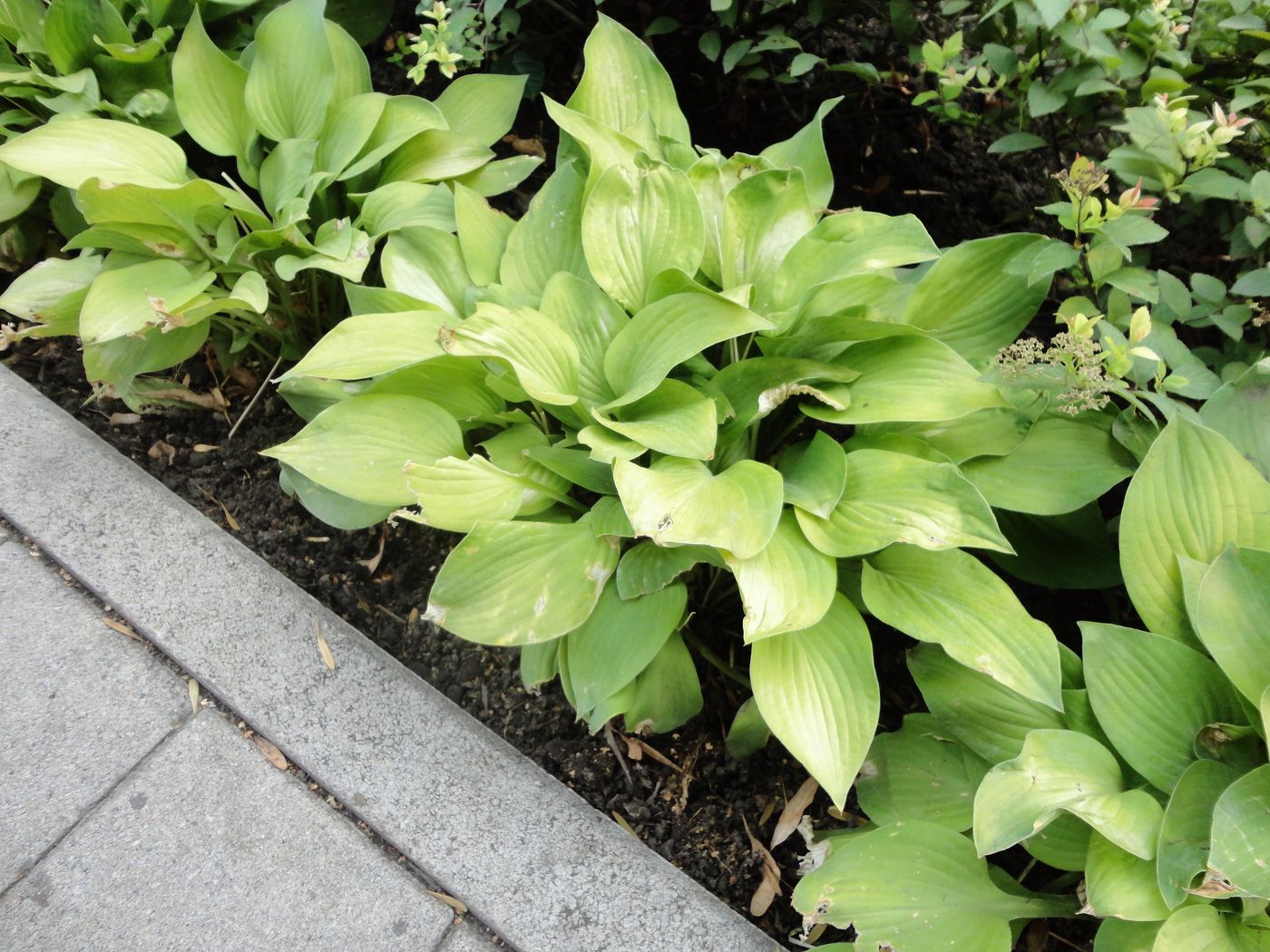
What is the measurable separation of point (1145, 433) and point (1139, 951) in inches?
29.6

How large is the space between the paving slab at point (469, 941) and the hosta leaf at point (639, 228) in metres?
1.09

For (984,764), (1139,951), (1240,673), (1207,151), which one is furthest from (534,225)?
(1139,951)

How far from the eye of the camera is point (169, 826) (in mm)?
1612

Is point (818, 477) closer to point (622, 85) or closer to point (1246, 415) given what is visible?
point (1246, 415)

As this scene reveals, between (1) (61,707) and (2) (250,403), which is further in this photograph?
(2) (250,403)

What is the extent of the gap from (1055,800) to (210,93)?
2.05 m

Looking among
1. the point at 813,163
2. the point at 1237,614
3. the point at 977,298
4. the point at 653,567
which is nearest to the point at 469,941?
the point at 653,567

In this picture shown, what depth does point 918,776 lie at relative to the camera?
57.6 inches

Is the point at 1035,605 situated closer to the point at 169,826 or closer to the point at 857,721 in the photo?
the point at 857,721

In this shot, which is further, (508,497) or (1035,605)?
(1035,605)

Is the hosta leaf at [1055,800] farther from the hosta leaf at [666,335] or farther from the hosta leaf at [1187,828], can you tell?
the hosta leaf at [666,335]

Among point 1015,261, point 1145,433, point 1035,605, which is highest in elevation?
point 1015,261

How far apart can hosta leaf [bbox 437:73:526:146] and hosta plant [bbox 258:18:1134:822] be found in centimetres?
40

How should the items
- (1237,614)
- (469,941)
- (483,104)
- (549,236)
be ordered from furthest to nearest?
(483,104) → (549,236) → (469,941) → (1237,614)
